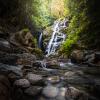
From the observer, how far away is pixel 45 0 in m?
22.9

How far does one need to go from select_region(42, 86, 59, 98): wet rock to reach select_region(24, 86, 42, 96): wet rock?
0.17 meters

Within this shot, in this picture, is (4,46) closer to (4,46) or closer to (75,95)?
(4,46)

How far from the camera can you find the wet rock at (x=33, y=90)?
5.15m

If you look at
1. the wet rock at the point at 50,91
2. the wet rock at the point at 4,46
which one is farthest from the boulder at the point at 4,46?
the wet rock at the point at 50,91

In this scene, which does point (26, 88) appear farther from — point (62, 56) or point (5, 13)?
point (5, 13)

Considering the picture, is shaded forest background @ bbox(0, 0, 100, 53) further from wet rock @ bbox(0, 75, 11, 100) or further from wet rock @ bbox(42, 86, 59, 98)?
wet rock @ bbox(0, 75, 11, 100)

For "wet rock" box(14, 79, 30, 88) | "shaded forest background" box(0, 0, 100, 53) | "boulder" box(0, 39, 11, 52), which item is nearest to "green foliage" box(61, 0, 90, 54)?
"shaded forest background" box(0, 0, 100, 53)

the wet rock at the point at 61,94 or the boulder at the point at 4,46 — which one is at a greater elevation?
the boulder at the point at 4,46

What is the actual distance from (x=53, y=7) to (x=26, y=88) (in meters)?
19.9

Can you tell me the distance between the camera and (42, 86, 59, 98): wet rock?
512 centimetres

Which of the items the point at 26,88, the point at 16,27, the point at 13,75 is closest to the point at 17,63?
the point at 13,75

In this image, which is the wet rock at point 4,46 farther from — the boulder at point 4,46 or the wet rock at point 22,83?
the wet rock at point 22,83

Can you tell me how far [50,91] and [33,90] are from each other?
50 cm

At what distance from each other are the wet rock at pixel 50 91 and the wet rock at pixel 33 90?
0.57ft
